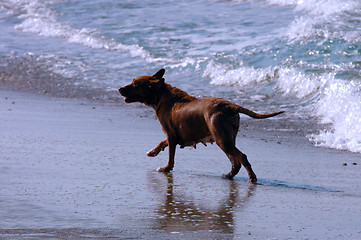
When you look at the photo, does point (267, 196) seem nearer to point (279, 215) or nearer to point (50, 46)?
point (279, 215)

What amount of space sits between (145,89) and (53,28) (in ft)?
43.1

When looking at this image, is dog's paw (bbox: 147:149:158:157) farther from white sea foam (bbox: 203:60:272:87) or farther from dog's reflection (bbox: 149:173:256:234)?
white sea foam (bbox: 203:60:272:87)

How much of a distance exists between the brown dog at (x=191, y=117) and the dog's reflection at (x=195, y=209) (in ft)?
1.26

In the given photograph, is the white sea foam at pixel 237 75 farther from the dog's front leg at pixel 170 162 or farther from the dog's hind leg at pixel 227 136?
the dog's hind leg at pixel 227 136

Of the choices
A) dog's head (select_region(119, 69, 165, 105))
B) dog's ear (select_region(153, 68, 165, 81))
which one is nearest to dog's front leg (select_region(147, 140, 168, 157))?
dog's head (select_region(119, 69, 165, 105))

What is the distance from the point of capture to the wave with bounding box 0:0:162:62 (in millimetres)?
16434

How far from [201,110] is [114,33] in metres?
12.0

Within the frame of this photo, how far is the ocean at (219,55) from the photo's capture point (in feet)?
34.3

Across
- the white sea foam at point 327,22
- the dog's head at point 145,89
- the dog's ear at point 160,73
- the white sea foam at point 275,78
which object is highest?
the white sea foam at point 327,22

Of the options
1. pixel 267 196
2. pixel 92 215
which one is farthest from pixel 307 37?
pixel 92 215

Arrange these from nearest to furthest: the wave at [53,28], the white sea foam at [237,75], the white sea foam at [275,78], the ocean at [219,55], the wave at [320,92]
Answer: the wave at [320,92], the ocean at [219,55], the white sea foam at [275,78], the white sea foam at [237,75], the wave at [53,28]

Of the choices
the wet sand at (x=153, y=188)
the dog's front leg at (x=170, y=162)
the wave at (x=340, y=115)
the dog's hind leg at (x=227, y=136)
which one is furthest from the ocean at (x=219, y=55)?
the dog's front leg at (x=170, y=162)

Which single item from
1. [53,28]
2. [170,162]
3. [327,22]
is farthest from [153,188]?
[53,28]

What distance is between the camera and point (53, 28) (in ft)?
64.1
